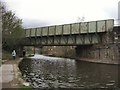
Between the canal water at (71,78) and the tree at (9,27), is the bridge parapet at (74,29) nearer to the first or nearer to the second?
the tree at (9,27)

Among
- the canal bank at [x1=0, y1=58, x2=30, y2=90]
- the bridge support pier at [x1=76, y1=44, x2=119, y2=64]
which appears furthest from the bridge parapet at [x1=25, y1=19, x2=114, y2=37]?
the canal bank at [x1=0, y1=58, x2=30, y2=90]

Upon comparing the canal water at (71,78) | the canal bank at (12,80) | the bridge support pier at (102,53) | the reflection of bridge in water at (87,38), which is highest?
the reflection of bridge in water at (87,38)

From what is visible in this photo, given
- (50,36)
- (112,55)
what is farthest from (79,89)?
(50,36)

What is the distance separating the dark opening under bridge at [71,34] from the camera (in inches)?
2763

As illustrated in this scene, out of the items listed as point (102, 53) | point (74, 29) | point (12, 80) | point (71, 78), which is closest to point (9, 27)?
point (74, 29)

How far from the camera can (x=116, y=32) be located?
64.9 metres

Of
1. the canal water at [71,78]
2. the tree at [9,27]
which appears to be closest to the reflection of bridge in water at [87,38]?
the tree at [9,27]

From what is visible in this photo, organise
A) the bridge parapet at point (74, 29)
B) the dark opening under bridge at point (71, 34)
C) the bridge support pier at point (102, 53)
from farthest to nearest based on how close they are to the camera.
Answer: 1. the dark opening under bridge at point (71, 34)
2. the bridge parapet at point (74, 29)
3. the bridge support pier at point (102, 53)

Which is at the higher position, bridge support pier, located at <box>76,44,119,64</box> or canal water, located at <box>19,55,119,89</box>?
bridge support pier, located at <box>76,44,119,64</box>

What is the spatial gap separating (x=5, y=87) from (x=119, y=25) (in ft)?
166

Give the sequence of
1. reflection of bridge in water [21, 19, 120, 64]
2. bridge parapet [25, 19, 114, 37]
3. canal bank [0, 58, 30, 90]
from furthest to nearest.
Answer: bridge parapet [25, 19, 114, 37]
reflection of bridge in water [21, 19, 120, 64]
canal bank [0, 58, 30, 90]

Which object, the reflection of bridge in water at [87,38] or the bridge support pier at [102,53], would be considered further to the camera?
the reflection of bridge in water at [87,38]

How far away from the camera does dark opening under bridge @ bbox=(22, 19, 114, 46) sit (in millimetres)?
70188

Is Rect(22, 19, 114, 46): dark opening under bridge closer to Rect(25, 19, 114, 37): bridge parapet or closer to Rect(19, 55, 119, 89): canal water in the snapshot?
Rect(25, 19, 114, 37): bridge parapet
